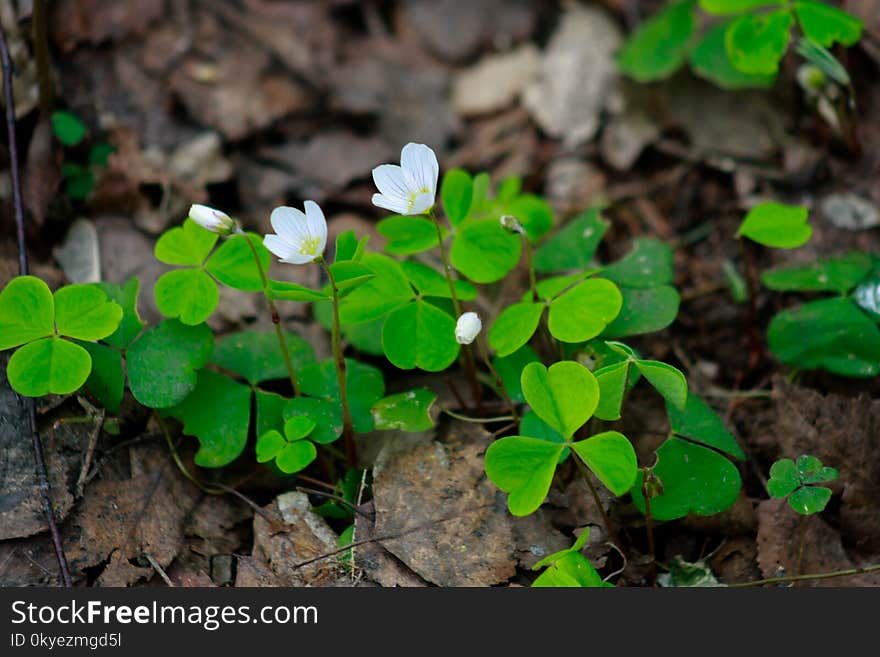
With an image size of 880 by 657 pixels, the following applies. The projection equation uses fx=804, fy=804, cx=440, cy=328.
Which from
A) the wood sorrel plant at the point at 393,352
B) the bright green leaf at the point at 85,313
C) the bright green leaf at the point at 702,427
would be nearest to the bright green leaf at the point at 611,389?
the wood sorrel plant at the point at 393,352

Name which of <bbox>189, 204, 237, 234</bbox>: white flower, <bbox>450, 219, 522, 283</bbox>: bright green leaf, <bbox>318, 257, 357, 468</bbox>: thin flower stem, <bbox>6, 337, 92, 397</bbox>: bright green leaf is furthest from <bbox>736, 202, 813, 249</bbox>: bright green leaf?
<bbox>6, 337, 92, 397</bbox>: bright green leaf

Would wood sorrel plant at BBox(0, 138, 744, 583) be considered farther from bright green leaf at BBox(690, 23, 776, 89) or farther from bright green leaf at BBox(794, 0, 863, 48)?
bright green leaf at BBox(690, 23, 776, 89)

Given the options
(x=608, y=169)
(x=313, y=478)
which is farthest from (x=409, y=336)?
(x=608, y=169)

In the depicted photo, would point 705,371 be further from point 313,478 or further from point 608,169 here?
point 313,478

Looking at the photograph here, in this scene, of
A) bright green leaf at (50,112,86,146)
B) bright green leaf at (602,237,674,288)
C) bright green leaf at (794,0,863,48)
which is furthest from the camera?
bright green leaf at (50,112,86,146)

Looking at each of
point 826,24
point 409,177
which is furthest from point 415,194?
point 826,24

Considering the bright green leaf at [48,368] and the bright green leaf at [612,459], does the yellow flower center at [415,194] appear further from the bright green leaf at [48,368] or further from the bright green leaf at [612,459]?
the bright green leaf at [48,368]
